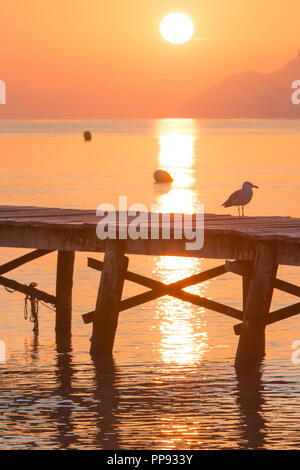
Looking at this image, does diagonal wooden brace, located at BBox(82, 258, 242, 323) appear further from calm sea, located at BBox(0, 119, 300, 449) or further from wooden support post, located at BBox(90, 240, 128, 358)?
calm sea, located at BBox(0, 119, 300, 449)

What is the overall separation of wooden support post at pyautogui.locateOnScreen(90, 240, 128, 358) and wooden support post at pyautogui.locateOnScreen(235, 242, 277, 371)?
245 centimetres

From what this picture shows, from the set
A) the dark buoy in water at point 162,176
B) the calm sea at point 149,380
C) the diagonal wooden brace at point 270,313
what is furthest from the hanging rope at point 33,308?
the dark buoy in water at point 162,176

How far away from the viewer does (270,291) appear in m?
20.0

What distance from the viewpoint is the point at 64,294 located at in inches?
967

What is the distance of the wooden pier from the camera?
777 inches

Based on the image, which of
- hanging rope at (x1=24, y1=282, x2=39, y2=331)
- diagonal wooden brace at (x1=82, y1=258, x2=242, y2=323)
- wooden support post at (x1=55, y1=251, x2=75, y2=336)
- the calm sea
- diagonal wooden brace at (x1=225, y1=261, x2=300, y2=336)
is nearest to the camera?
the calm sea

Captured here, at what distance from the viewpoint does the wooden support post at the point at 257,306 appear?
775 inches

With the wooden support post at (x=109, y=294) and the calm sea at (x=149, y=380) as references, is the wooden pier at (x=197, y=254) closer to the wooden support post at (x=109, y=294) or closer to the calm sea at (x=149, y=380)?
the wooden support post at (x=109, y=294)

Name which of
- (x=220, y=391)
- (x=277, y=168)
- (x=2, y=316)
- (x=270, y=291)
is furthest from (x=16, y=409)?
(x=277, y=168)

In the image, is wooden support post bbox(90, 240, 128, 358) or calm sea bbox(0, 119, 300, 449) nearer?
calm sea bbox(0, 119, 300, 449)

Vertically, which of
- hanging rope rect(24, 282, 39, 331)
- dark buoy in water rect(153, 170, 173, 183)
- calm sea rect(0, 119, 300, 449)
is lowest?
calm sea rect(0, 119, 300, 449)

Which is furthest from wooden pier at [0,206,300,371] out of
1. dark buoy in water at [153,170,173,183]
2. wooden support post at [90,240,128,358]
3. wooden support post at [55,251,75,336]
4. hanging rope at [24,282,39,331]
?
dark buoy in water at [153,170,173,183]

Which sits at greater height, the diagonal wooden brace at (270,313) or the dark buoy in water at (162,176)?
the dark buoy in water at (162,176)
